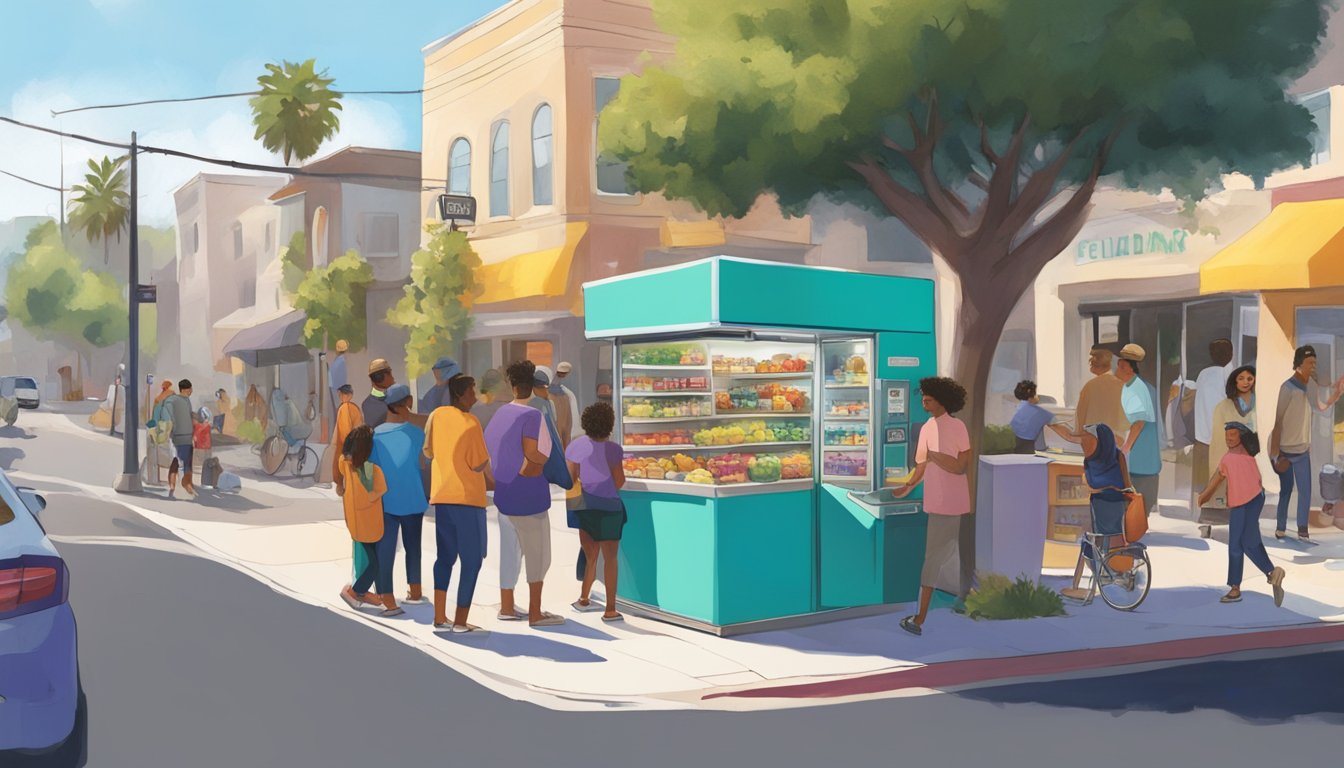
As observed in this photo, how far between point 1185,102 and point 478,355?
19943mm

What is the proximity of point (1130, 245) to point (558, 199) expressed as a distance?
34.5 ft

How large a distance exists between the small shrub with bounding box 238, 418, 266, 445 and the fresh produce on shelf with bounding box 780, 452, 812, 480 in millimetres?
24700

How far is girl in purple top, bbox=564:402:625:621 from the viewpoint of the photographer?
10047 mm

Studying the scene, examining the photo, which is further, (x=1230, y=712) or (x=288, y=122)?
(x=288, y=122)

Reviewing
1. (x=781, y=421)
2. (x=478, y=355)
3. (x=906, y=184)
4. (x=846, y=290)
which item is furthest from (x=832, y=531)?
(x=478, y=355)

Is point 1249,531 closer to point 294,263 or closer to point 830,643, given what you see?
point 830,643

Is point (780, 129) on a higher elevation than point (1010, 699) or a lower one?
higher

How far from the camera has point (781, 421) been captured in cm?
1080

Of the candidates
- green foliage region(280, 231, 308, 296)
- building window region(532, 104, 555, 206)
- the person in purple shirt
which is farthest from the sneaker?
green foliage region(280, 231, 308, 296)

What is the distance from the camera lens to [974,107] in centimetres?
1073

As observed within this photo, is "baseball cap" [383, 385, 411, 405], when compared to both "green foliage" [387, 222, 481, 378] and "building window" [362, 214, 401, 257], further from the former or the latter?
"building window" [362, 214, 401, 257]

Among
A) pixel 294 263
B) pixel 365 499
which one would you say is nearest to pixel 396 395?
pixel 365 499

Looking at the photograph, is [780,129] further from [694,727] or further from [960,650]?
[694,727]

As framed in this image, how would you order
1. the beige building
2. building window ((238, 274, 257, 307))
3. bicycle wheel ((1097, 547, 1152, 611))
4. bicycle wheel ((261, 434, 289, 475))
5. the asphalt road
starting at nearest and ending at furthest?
the asphalt road
bicycle wheel ((1097, 547, 1152, 611))
bicycle wheel ((261, 434, 289, 475))
the beige building
building window ((238, 274, 257, 307))
